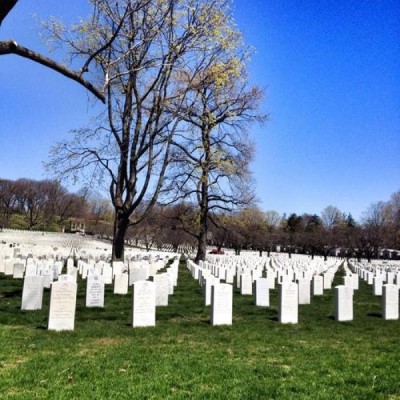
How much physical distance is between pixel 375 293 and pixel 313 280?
2.60m

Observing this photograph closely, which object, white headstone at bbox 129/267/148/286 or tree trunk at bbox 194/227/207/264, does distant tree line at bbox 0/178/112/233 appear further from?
white headstone at bbox 129/267/148/286

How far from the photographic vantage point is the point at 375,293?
51.8 ft

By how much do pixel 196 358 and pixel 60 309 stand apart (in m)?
3.15

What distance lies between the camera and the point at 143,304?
338 inches

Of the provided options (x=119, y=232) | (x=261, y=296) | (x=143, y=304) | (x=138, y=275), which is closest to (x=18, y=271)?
(x=119, y=232)

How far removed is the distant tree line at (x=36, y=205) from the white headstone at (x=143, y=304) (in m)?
78.4

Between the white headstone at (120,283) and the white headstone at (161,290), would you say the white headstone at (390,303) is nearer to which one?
the white headstone at (161,290)

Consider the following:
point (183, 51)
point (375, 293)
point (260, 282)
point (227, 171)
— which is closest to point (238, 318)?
point (260, 282)

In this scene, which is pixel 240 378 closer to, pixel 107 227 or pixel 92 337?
pixel 92 337

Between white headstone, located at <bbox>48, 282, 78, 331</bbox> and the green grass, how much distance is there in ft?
0.76

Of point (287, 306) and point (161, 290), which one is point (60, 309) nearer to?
point (161, 290)

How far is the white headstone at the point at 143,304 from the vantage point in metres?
8.53

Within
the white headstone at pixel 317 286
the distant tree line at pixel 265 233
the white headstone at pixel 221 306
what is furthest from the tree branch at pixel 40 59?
the distant tree line at pixel 265 233

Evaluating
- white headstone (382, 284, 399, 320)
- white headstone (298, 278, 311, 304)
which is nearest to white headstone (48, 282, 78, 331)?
white headstone (298, 278, 311, 304)
